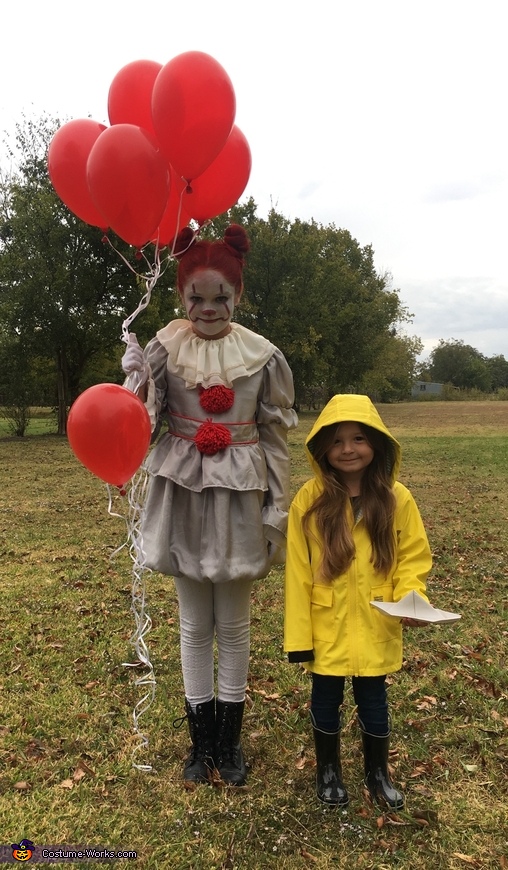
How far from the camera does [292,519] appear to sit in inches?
89.4

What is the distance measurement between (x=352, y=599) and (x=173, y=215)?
175 centimetres

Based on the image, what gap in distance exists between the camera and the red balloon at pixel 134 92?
229cm

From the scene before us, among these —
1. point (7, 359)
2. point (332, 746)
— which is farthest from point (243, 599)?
point (7, 359)

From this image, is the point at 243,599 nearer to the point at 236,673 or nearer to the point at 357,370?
the point at 236,673

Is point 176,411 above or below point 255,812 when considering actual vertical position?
above

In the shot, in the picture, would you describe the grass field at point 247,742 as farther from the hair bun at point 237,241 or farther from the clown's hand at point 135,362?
the hair bun at point 237,241

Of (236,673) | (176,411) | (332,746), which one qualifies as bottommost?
(332,746)

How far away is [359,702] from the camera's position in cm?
228

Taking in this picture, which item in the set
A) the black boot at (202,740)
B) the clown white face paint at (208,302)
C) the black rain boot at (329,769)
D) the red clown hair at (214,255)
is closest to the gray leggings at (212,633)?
the black boot at (202,740)

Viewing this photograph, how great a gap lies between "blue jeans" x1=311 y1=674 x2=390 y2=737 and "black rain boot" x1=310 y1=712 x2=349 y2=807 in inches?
1.8

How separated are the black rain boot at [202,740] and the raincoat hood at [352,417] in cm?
117

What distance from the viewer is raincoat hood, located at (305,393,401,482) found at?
2.23m

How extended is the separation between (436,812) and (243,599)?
44.0 inches

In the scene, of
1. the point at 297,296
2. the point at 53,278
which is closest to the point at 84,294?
the point at 53,278
